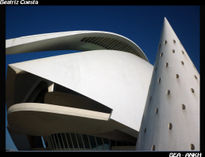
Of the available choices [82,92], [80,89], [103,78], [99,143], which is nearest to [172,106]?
[82,92]

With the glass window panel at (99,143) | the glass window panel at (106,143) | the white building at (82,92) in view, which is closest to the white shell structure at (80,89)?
the white building at (82,92)

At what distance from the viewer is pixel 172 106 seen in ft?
19.9

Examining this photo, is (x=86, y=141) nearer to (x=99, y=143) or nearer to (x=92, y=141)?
(x=92, y=141)

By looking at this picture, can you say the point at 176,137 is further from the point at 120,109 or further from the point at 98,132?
the point at 98,132

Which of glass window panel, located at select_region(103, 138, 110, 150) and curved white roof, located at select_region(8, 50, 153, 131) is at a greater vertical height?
curved white roof, located at select_region(8, 50, 153, 131)

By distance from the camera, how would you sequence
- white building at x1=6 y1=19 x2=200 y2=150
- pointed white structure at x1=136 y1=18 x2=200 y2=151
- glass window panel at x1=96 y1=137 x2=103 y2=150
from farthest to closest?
glass window panel at x1=96 y1=137 x2=103 y2=150, white building at x1=6 y1=19 x2=200 y2=150, pointed white structure at x1=136 y1=18 x2=200 y2=151

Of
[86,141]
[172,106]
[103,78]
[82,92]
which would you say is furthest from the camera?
[86,141]

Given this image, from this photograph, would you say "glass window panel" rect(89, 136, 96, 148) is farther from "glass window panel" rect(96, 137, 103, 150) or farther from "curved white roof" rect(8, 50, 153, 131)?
"curved white roof" rect(8, 50, 153, 131)

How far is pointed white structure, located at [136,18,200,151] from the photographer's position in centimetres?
552

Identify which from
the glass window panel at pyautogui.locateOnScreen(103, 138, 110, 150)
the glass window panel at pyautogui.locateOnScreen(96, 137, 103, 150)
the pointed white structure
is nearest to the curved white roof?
the glass window panel at pyautogui.locateOnScreen(103, 138, 110, 150)
